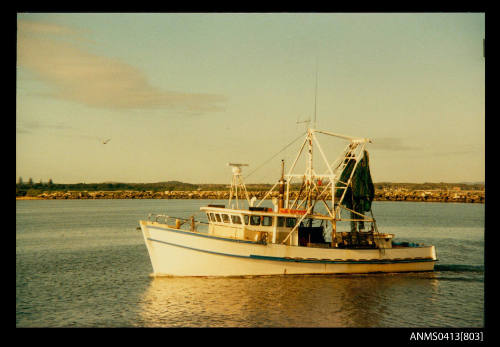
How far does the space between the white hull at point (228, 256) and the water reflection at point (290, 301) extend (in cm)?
41

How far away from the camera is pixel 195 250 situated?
2183 cm

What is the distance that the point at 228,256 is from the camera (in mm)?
21859

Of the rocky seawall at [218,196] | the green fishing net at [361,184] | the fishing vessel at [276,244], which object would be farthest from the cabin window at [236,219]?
Answer: the rocky seawall at [218,196]

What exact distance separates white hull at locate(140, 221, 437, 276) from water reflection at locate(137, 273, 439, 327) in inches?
16.0

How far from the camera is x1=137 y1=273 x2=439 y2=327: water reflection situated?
17047 millimetres

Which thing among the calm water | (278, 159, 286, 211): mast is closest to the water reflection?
the calm water

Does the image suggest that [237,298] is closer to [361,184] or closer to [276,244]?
[276,244]

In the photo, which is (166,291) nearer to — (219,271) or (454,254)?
(219,271)

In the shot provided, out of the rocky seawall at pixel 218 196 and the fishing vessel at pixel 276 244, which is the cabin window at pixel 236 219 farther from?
the rocky seawall at pixel 218 196

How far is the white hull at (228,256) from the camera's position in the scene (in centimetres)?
2175

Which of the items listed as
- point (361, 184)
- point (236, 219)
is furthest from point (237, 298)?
point (361, 184)
